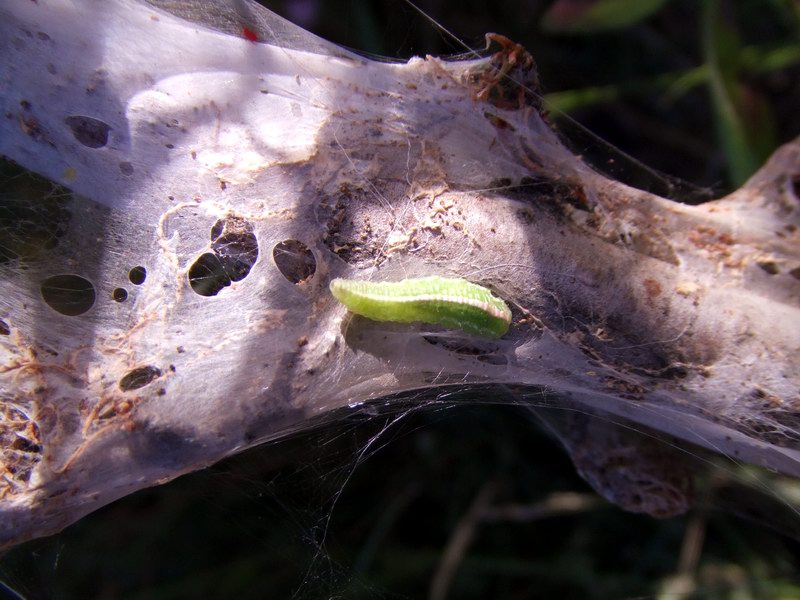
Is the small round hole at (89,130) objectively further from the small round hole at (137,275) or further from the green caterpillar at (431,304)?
the green caterpillar at (431,304)

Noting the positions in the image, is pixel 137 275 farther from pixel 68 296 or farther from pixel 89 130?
pixel 89 130

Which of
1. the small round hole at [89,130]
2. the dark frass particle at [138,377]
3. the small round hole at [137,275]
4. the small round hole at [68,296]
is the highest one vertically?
the small round hole at [89,130]

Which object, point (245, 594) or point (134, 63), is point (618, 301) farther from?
point (245, 594)

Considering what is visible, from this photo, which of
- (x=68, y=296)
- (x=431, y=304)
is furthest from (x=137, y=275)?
(x=431, y=304)

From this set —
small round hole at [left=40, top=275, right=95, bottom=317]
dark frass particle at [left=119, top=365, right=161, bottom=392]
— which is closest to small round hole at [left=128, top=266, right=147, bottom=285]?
small round hole at [left=40, top=275, right=95, bottom=317]

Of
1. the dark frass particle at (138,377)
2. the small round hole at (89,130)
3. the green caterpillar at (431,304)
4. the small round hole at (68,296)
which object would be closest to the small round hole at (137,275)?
the small round hole at (68,296)

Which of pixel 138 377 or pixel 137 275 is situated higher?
pixel 137 275
